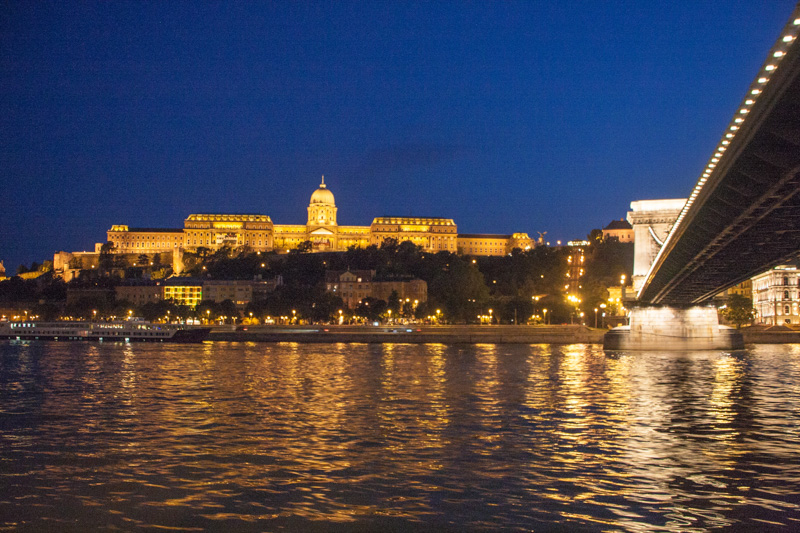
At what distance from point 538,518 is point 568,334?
61.0 meters

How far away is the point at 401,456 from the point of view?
1343 centimetres

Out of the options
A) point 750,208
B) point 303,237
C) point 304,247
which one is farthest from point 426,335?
point 303,237

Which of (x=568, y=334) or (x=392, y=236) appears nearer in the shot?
(x=568, y=334)

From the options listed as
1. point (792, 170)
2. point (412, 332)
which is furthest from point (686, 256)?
point (412, 332)

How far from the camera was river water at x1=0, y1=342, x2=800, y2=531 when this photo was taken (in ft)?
31.9

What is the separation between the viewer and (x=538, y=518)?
31.1 ft

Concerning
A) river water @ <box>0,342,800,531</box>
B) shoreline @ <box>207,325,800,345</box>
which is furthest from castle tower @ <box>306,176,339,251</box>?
river water @ <box>0,342,800,531</box>

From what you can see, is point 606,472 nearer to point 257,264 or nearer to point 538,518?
point 538,518

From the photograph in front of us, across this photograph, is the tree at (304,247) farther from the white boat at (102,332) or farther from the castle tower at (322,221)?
the white boat at (102,332)

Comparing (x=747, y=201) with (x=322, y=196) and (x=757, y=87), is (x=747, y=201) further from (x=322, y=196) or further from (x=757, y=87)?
(x=322, y=196)

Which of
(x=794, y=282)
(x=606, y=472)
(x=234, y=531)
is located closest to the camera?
(x=234, y=531)

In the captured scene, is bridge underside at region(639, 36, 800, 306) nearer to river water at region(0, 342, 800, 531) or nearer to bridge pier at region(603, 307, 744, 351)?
river water at region(0, 342, 800, 531)

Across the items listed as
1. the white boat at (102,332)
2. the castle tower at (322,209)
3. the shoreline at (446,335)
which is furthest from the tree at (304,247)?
the white boat at (102,332)

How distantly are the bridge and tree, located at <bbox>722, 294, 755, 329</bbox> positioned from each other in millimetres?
43180
